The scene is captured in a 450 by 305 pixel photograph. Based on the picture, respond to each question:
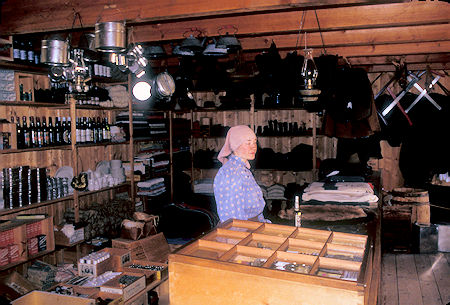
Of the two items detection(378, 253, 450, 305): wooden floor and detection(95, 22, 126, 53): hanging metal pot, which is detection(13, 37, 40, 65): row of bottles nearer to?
detection(95, 22, 126, 53): hanging metal pot

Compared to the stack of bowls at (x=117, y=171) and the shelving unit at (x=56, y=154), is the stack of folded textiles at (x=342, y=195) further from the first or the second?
the stack of bowls at (x=117, y=171)

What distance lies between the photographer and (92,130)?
17.9ft

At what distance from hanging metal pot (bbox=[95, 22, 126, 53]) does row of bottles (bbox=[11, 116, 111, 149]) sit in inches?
94.8

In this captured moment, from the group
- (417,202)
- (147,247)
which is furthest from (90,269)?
(417,202)

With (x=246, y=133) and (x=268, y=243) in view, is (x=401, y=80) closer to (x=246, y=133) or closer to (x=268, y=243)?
(x=246, y=133)

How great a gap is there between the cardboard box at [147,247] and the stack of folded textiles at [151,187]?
142 centimetres

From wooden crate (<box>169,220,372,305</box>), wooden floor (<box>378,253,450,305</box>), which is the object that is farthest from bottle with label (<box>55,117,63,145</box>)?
wooden floor (<box>378,253,450,305</box>)

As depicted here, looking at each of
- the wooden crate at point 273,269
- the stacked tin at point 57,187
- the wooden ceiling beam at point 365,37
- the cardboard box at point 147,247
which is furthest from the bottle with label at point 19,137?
the wooden crate at point 273,269

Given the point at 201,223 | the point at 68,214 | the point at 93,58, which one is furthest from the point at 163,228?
the point at 93,58

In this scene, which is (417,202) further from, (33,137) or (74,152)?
(33,137)

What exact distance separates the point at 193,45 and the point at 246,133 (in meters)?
1.01

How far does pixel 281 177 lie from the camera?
7.68m

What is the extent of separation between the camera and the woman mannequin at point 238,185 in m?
3.05

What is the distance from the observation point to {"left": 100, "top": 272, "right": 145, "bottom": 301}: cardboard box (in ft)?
11.5
